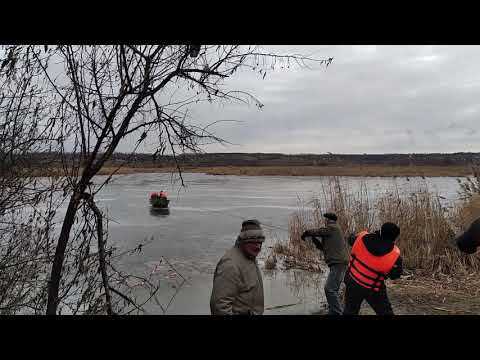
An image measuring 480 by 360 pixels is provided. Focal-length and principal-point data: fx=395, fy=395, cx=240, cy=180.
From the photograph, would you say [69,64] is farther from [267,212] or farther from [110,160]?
[267,212]

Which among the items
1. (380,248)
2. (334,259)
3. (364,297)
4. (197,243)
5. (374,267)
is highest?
(380,248)

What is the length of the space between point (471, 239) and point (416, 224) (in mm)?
9941

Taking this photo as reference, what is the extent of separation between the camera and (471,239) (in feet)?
6.02

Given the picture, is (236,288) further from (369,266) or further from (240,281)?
(369,266)

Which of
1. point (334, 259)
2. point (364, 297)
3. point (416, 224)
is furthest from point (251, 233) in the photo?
point (416, 224)

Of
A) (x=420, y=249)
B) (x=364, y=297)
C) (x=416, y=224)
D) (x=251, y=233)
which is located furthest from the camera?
(x=416, y=224)

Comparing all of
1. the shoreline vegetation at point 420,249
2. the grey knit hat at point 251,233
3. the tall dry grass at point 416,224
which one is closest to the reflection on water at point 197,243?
the grey knit hat at point 251,233

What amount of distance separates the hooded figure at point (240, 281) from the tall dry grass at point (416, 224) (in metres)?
8.36

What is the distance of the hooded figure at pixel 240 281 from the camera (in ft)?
9.80

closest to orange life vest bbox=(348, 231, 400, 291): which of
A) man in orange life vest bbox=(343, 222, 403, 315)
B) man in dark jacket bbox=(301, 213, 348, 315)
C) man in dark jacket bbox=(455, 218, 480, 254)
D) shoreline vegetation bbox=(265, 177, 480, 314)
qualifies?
man in orange life vest bbox=(343, 222, 403, 315)

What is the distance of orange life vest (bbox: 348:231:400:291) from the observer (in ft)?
17.0

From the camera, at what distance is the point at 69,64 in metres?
2.79
